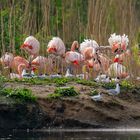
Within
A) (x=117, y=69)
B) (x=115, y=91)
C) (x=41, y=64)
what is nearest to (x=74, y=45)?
(x=41, y=64)

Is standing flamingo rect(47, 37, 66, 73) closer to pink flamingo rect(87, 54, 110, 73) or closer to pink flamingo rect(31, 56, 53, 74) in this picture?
pink flamingo rect(31, 56, 53, 74)

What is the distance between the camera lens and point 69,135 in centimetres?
1336

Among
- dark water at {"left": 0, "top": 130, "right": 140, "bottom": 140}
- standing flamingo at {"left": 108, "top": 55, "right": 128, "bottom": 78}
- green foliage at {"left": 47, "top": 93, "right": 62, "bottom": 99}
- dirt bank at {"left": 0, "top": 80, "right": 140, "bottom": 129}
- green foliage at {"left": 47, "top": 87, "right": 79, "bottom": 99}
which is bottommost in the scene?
dark water at {"left": 0, "top": 130, "right": 140, "bottom": 140}

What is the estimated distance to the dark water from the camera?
41.8 feet

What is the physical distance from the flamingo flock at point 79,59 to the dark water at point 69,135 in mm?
3066

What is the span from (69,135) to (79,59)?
430cm

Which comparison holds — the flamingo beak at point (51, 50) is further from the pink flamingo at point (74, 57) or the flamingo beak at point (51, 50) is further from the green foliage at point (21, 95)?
the green foliage at point (21, 95)

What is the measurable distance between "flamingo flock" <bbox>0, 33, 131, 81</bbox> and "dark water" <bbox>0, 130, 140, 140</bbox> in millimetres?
3066

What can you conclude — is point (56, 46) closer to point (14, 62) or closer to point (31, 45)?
point (31, 45)

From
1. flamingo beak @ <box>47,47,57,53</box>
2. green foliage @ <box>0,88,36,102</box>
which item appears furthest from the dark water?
flamingo beak @ <box>47,47,57,53</box>

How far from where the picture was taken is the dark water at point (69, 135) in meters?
12.7

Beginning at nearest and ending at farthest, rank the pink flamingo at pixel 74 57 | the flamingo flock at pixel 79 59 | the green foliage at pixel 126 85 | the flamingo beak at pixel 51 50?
1. the green foliage at pixel 126 85
2. the flamingo flock at pixel 79 59
3. the flamingo beak at pixel 51 50
4. the pink flamingo at pixel 74 57

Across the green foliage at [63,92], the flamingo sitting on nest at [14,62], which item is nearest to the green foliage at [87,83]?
the green foliage at [63,92]

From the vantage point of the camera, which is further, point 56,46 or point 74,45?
point 74,45
